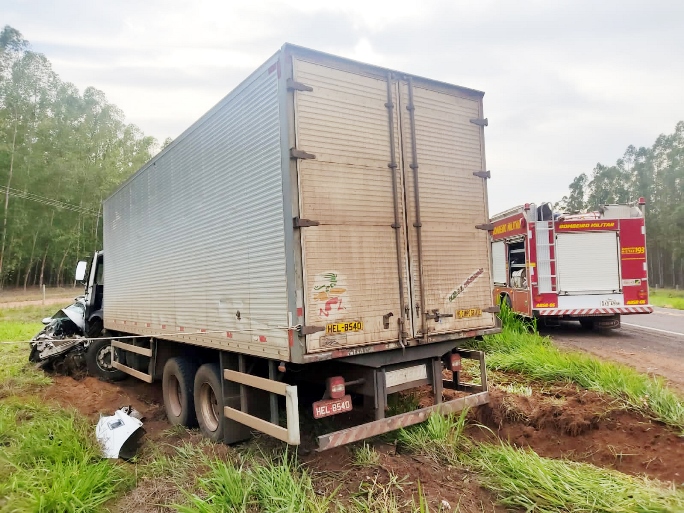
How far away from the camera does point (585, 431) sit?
4629 millimetres

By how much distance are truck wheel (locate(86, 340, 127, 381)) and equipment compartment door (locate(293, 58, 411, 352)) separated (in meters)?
6.48

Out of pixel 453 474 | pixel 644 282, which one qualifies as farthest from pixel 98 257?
pixel 644 282

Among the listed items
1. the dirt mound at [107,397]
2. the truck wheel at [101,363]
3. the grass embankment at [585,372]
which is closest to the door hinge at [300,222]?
the dirt mound at [107,397]

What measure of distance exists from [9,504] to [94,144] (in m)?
33.4

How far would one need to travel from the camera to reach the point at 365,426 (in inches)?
156

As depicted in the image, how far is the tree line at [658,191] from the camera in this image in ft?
124

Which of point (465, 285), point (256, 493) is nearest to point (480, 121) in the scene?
point (465, 285)

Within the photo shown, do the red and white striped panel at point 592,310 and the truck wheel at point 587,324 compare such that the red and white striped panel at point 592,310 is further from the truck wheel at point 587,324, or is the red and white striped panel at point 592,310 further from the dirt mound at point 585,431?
the dirt mound at point 585,431

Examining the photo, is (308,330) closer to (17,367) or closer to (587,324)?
(17,367)

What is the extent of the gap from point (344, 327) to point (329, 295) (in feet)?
1.00

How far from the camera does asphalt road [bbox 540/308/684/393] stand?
23.1 ft

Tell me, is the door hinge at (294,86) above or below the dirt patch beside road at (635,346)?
above

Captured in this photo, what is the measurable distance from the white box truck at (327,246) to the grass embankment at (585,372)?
157cm

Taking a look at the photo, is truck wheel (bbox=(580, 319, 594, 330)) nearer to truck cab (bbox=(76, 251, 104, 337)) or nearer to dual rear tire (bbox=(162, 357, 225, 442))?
dual rear tire (bbox=(162, 357, 225, 442))
